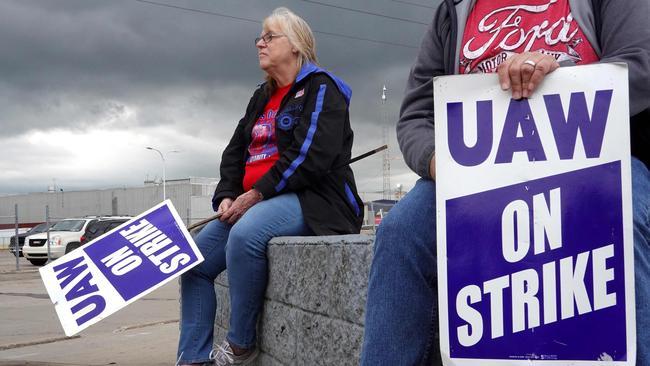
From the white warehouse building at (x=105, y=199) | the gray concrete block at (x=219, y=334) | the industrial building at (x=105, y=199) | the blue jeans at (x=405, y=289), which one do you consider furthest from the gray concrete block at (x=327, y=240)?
the white warehouse building at (x=105, y=199)

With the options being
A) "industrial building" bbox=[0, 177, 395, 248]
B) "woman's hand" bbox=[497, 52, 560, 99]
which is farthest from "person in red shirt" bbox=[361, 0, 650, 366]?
"industrial building" bbox=[0, 177, 395, 248]

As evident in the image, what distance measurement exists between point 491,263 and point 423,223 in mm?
225

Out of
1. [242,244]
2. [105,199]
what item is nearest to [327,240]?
[242,244]

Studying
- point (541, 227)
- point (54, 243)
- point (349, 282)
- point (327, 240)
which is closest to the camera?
point (541, 227)

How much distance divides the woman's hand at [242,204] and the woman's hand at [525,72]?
5.89ft

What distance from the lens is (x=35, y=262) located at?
2081cm

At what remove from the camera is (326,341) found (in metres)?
2.45

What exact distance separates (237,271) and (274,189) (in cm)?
38

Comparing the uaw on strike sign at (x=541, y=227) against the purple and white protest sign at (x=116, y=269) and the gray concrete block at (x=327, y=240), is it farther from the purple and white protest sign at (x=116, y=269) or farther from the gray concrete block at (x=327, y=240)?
the purple and white protest sign at (x=116, y=269)

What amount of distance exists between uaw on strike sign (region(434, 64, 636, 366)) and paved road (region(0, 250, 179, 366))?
11.2 feet

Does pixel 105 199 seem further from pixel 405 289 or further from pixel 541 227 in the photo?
pixel 541 227

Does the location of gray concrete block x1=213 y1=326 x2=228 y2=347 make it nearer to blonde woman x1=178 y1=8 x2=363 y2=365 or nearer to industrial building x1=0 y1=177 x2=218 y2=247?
blonde woman x1=178 y1=8 x2=363 y2=365

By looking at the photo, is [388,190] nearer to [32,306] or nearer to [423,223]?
[32,306]

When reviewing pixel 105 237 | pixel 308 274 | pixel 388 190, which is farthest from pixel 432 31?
pixel 388 190
